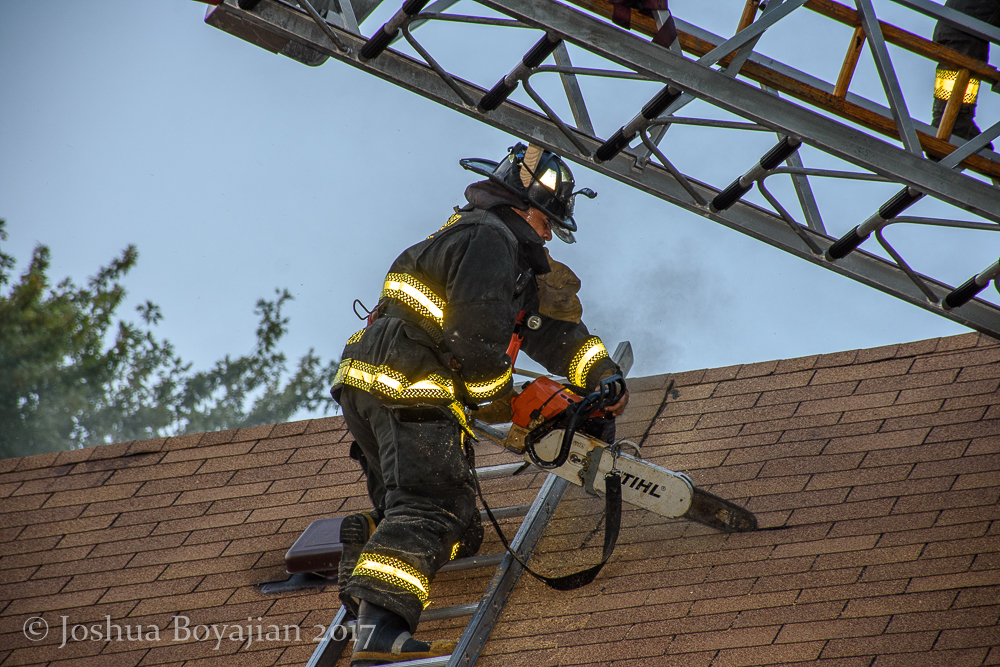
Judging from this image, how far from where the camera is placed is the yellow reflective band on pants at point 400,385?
3.90m

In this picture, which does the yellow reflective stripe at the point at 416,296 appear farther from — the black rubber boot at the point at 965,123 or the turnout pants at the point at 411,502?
the black rubber boot at the point at 965,123

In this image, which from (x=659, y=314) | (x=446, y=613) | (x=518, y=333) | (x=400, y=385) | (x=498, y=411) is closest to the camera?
(x=400, y=385)

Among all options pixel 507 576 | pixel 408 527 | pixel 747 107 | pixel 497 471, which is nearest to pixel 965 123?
pixel 747 107

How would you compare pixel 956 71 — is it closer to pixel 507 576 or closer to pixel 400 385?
pixel 400 385

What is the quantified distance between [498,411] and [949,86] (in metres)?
2.25

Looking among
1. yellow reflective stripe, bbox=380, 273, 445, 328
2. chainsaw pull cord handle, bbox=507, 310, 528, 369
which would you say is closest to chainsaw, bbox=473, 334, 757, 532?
chainsaw pull cord handle, bbox=507, 310, 528, 369

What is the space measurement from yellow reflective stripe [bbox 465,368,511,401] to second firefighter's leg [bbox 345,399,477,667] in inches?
5.9

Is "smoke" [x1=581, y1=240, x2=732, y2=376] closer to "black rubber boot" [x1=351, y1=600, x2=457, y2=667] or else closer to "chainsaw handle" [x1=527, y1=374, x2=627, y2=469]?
"chainsaw handle" [x1=527, y1=374, x2=627, y2=469]

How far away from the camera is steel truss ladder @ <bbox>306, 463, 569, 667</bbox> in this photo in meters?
3.78

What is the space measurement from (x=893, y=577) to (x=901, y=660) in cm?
47

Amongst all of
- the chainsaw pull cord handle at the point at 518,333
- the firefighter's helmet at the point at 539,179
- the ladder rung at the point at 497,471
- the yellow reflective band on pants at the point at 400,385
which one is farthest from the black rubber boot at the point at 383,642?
the firefighter's helmet at the point at 539,179

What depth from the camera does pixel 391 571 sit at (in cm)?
367

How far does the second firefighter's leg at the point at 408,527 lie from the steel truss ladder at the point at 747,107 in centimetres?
126

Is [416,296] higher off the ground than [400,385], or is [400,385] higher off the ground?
[416,296]
